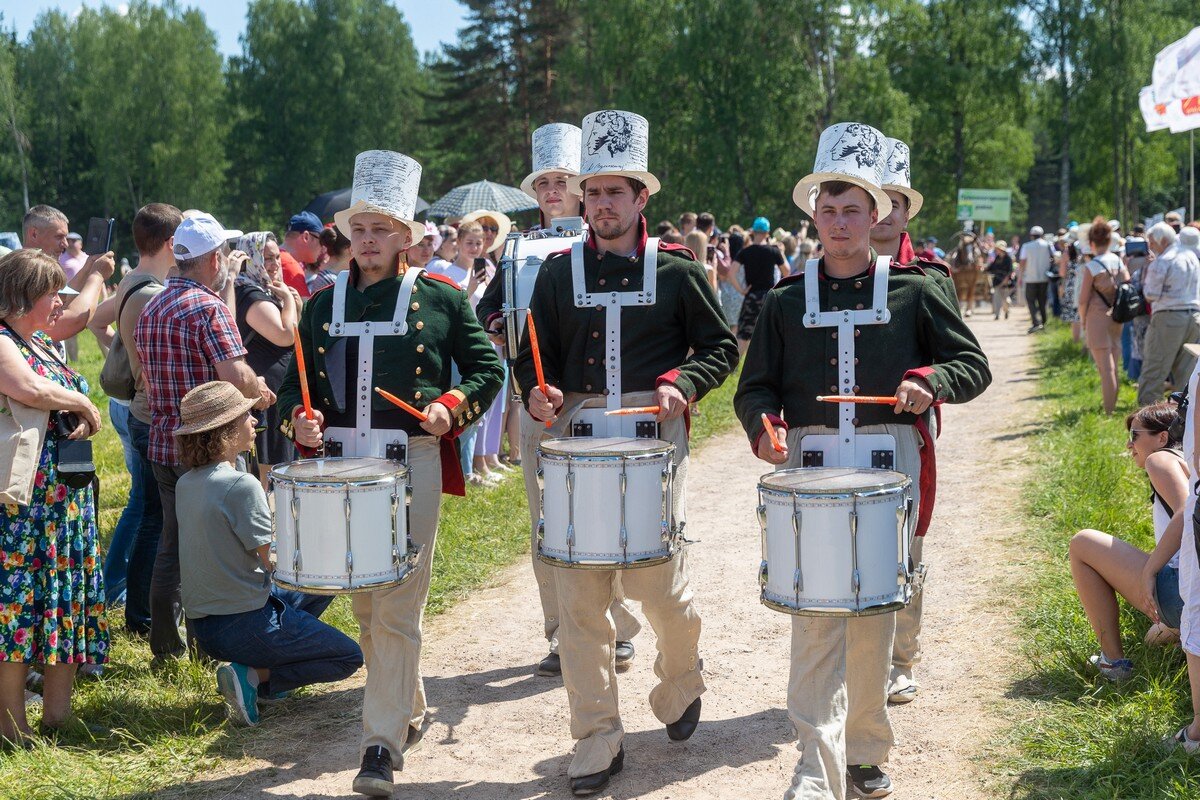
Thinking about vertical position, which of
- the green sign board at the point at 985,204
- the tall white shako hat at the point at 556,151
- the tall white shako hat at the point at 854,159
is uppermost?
the green sign board at the point at 985,204

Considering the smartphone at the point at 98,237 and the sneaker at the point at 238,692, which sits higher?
the smartphone at the point at 98,237

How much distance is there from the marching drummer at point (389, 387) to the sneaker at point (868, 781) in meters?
1.61

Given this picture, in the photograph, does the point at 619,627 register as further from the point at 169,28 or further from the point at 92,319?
the point at 169,28

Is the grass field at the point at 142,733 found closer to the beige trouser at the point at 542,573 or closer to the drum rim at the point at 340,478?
the beige trouser at the point at 542,573

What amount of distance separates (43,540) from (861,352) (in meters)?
3.30

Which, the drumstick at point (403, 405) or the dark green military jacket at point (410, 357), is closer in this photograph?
the drumstick at point (403, 405)

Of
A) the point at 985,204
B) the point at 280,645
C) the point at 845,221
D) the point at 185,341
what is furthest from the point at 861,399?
the point at 985,204

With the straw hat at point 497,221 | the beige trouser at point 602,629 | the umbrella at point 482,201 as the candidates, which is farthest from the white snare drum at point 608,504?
the umbrella at point 482,201

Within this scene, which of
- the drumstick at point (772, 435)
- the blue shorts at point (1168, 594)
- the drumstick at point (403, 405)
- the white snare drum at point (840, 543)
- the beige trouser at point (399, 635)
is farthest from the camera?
the blue shorts at point (1168, 594)

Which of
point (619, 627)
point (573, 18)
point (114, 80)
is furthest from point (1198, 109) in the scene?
point (114, 80)

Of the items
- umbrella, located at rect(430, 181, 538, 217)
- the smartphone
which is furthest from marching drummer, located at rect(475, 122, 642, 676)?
umbrella, located at rect(430, 181, 538, 217)

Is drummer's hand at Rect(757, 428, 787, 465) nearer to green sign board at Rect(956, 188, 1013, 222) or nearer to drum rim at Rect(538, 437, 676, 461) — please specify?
drum rim at Rect(538, 437, 676, 461)

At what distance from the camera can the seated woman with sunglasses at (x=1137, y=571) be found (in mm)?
5012

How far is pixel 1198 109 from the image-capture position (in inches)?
579
